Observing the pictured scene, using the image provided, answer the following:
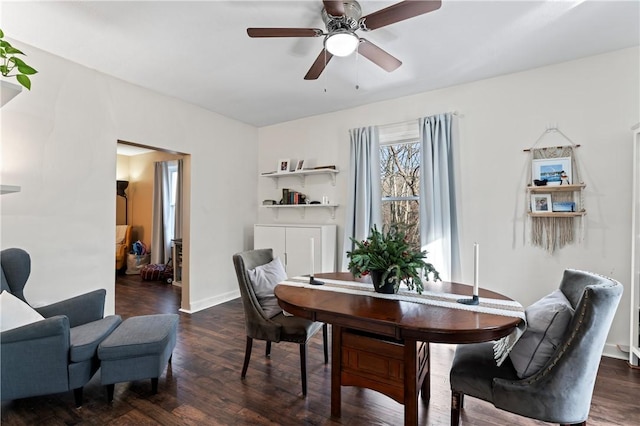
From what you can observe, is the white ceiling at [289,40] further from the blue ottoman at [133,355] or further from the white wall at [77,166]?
the blue ottoman at [133,355]

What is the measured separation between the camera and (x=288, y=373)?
242 centimetres

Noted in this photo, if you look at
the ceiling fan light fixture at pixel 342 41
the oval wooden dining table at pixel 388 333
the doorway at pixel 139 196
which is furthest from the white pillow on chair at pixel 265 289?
the doorway at pixel 139 196

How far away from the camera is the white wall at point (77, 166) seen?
2572mm

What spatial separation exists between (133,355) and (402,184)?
3294mm

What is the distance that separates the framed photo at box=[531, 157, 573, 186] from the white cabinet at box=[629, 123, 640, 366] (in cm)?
44

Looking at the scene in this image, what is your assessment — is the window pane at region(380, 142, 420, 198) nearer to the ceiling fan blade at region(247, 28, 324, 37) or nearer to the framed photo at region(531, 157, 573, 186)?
the framed photo at region(531, 157, 573, 186)

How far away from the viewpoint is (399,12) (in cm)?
179

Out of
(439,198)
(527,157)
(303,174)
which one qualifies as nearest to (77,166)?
(303,174)

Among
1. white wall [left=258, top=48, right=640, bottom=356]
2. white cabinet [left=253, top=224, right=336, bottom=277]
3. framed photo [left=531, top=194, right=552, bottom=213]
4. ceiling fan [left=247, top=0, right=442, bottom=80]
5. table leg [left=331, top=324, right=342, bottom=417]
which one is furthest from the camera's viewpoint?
white cabinet [left=253, top=224, right=336, bottom=277]

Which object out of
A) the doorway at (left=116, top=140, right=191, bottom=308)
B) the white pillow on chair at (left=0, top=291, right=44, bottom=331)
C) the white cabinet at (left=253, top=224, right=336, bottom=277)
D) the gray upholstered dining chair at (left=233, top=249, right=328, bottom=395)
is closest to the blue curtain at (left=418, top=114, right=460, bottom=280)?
the white cabinet at (left=253, top=224, right=336, bottom=277)

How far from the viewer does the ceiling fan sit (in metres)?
1.73

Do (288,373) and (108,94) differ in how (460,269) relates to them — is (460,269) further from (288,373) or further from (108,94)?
(108,94)

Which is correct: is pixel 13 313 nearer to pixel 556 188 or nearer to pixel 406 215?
pixel 406 215

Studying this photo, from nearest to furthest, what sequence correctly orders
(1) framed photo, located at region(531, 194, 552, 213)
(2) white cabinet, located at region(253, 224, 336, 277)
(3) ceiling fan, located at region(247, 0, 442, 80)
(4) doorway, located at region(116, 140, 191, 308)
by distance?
(3) ceiling fan, located at region(247, 0, 442, 80)
(1) framed photo, located at region(531, 194, 552, 213)
(2) white cabinet, located at region(253, 224, 336, 277)
(4) doorway, located at region(116, 140, 191, 308)
